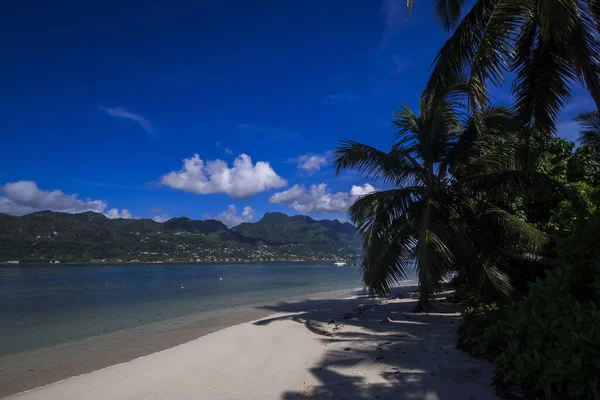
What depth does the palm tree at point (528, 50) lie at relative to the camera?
549cm

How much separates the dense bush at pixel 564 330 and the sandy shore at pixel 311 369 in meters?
0.79

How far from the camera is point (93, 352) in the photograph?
30.4 ft

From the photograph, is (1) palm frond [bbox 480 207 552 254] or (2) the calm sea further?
(2) the calm sea

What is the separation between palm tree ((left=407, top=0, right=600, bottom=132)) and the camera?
5.49 metres

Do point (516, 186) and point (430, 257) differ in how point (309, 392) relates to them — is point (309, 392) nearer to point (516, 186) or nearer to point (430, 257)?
point (430, 257)

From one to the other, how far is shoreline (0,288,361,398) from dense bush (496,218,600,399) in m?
8.06

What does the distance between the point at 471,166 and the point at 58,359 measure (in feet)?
38.0

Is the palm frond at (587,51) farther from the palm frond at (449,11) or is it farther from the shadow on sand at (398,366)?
the shadow on sand at (398,366)

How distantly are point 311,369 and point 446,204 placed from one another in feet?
18.1

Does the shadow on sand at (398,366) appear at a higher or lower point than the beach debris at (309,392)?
higher

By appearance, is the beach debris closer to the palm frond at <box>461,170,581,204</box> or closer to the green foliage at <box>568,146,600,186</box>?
the palm frond at <box>461,170,581,204</box>

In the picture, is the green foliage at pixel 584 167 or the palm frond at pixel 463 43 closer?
the palm frond at pixel 463 43

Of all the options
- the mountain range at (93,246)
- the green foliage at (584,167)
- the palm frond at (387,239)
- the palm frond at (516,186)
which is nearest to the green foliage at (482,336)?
the palm frond at (387,239)

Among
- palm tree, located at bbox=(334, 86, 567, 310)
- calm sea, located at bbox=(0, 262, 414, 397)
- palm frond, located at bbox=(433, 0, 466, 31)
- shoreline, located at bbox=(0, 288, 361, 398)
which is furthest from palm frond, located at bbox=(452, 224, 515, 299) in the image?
calm sea, located at bbox=(0, 262, 414, 397)
